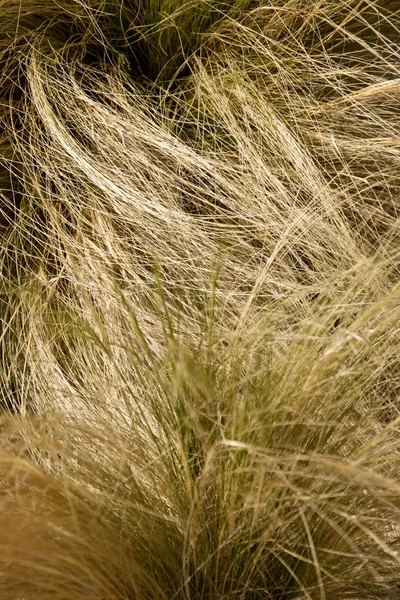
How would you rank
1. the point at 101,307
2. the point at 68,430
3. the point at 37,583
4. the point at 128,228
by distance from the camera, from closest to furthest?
1. the point at 37,583
2. the point at 68,430
3. the point at 101,307
4. the point at 128,228

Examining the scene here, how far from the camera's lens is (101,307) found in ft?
5.67

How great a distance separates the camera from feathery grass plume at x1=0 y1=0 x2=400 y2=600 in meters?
1.26

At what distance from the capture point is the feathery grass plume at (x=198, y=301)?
126 cm

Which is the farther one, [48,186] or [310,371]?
[48,186]

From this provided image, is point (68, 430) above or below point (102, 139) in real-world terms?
below

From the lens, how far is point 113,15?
2.07 metres

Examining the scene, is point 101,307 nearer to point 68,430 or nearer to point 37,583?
point 68,430

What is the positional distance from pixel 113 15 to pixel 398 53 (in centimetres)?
69

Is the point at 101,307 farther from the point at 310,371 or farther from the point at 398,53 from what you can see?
the point at 398,53

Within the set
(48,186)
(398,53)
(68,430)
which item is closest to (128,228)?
(48,186)

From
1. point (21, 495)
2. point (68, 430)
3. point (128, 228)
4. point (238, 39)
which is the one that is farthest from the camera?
point (238, 39)

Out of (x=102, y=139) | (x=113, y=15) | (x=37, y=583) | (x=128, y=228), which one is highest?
(x=113, y=15)

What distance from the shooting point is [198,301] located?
180 centimetres

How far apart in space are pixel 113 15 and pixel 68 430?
1066 millimetres
